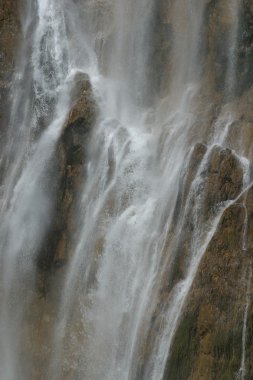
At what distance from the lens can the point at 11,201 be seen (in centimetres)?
2089

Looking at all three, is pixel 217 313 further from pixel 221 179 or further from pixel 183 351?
pixel 221 179

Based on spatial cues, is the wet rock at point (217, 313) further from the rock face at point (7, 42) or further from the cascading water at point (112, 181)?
the rock face at point (7, 42)

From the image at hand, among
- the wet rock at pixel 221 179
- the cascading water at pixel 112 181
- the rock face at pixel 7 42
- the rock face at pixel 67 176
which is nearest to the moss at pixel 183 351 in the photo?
the cascading water at pixel 112 181

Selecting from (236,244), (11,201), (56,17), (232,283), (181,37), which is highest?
(56,17)

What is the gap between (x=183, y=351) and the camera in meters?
13.9

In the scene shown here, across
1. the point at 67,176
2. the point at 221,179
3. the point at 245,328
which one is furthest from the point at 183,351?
the point at 67,176

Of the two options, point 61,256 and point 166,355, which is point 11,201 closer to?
point 61,256

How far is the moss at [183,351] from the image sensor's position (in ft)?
45.2

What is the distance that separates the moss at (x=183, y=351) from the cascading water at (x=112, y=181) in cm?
28

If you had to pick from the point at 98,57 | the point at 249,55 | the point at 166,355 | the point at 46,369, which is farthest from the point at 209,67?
the point at 46,369

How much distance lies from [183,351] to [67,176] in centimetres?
806

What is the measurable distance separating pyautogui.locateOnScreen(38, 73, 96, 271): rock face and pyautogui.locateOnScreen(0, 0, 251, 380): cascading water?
25 centimetres

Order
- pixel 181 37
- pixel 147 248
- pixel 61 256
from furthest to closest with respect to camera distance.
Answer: pixel 181 37 < pixel 61 256 < pixel 147 248

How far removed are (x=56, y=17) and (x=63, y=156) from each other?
6230 millimetres
